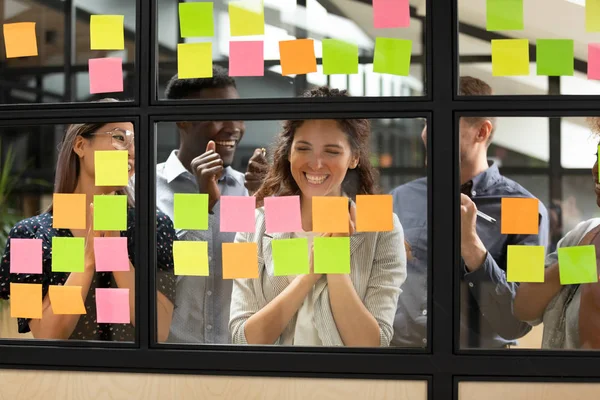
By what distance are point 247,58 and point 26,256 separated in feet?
3.62

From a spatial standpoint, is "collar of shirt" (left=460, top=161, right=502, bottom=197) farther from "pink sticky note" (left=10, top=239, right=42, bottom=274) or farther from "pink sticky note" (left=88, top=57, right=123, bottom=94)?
"pink sticky note" (left=10, top=239, right=42, bottom=274)

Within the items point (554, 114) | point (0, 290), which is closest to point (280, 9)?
point (554, 114)

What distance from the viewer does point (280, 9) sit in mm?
2268

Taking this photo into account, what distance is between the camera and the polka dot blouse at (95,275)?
2.32 m

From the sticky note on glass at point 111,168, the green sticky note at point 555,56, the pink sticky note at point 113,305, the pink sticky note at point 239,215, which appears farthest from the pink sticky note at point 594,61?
the pink sticky note at point 113,305

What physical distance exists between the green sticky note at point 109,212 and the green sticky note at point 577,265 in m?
1.55

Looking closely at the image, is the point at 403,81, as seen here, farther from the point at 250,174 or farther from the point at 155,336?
the point at 155,336

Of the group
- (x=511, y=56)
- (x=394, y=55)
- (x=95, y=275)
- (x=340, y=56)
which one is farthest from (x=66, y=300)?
(x=511, y=56)

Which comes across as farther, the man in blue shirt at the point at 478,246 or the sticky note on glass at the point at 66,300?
the sticky note on glass at the point at 66,300

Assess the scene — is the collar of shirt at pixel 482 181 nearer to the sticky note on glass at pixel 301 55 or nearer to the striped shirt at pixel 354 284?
the striped shirt at pixel 354 284

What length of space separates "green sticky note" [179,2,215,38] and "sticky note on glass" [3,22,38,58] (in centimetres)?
59

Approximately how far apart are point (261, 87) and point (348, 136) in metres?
0.35

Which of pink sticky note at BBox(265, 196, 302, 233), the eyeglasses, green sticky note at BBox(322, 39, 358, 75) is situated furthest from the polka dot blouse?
green sticky note at BBox(322, 39, 358, 75)

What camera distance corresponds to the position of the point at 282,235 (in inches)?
90.0
